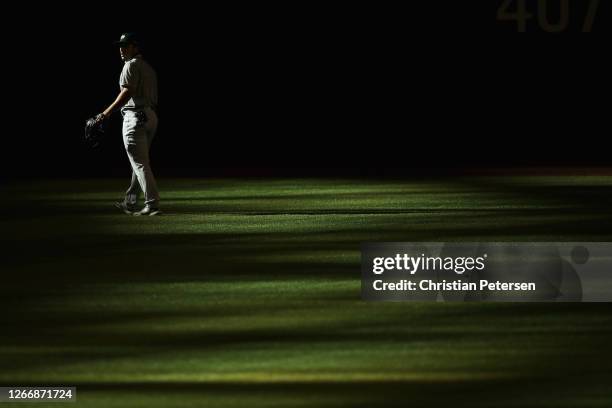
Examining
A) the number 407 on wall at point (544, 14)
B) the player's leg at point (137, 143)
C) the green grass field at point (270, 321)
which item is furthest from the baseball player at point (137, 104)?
the number 407 on wall at point (544, 14)

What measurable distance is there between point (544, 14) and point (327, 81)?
4962 millimetres

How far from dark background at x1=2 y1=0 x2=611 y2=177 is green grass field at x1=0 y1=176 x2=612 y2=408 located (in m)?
17.6

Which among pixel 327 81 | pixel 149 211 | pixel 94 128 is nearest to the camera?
pixel 94 128

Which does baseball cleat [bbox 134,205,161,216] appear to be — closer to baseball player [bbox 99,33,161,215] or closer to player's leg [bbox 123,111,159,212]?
baseball player [bbox 99,33,161,215]

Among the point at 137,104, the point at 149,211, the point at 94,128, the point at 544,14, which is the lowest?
the point at 149,211

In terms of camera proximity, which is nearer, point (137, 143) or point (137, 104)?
point (137, 104)

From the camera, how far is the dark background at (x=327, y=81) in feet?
129

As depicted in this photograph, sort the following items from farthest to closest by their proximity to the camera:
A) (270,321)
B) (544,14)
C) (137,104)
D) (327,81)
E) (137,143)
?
(327,81), (544,14), (137,143), (137,104), (270,321)

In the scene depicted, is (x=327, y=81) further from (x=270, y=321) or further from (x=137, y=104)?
(x=270, y=321)

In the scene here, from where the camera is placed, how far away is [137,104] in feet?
66.9

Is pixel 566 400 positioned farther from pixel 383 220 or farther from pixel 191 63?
pixel 191 63

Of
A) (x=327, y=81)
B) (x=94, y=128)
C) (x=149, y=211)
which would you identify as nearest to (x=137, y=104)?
(x=94, y=128)

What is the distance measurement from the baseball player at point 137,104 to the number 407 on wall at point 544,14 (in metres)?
20.3

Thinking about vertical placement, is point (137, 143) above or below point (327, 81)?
above
